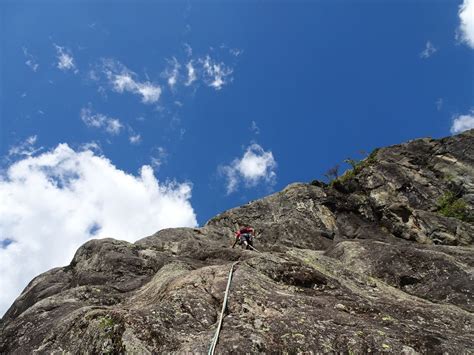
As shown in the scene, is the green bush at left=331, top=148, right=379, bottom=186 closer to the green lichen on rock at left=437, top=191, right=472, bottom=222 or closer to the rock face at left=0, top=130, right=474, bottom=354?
the green lichen on rock at left=437, top=191, right=472, bottom=222

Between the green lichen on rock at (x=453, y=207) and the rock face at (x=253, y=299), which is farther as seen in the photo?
the green lichen on rock at (x=453, y=207)

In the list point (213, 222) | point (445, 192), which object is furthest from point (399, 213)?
point (213, 222)

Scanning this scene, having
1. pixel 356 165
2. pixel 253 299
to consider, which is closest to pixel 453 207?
pixel 356 165

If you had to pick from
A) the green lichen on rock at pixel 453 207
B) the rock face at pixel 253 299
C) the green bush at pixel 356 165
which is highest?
the green bush at pixel 356 165

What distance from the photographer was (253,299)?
13625mm

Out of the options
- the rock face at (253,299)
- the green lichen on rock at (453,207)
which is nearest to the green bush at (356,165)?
the green lichen on rock at (453,207)

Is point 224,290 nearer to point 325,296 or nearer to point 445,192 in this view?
point 325,296

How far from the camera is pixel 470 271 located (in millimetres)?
20125

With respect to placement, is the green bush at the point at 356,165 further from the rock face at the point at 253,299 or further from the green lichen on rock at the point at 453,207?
the rock face at the point at 253,299

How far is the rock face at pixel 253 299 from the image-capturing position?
38.0 feet

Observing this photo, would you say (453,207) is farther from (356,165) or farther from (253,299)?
(253,299)

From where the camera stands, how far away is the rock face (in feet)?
38.0

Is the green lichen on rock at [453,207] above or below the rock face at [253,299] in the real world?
above

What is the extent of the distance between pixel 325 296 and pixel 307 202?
94.3 feet
